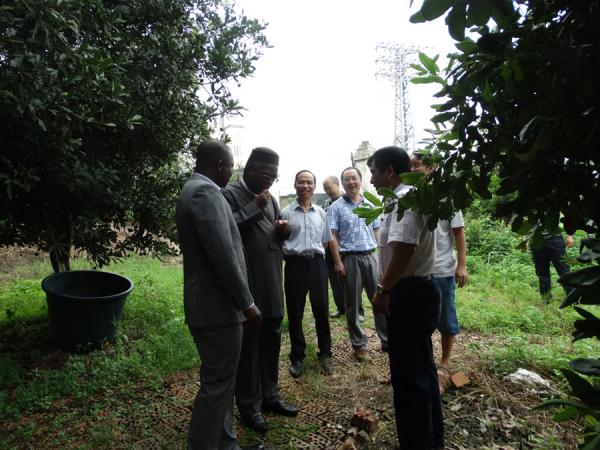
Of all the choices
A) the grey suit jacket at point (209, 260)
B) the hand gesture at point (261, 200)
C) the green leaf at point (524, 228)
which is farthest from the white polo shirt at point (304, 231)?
the green leaf at point (524, 228)

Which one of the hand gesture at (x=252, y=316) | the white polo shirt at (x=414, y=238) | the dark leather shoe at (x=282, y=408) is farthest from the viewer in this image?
the dark leather shoe at (x=282, y=408)

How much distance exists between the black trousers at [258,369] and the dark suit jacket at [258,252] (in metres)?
0.16

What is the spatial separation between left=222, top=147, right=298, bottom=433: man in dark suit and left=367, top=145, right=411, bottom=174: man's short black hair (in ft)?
2.91

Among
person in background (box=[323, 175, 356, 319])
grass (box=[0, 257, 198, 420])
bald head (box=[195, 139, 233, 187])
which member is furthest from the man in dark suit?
person in background (box=[323, 175, 356, 319])

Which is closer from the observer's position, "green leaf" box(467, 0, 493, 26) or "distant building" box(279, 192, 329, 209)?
"green leaf" box(467, 0, 493, 26)

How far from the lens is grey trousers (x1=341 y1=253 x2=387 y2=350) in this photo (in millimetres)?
4055

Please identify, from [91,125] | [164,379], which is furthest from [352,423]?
[91,125]

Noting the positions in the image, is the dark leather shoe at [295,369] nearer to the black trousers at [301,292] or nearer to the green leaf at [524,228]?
the black trousers at [301,292]

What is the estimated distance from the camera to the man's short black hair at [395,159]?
242 centimetres

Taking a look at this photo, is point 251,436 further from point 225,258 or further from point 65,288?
point 65,288

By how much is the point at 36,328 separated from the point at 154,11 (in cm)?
392

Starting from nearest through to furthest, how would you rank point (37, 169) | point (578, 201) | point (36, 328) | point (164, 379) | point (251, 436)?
point (578, 201)
point (251, 436)
point (37, 169)
point (164, 379)
point (36, 328)

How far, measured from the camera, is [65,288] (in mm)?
4203

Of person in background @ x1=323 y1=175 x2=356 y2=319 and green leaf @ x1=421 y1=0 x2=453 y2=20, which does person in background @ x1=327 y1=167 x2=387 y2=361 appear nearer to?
person in background @ x1=323 y1=175 x2=356 y2=319
